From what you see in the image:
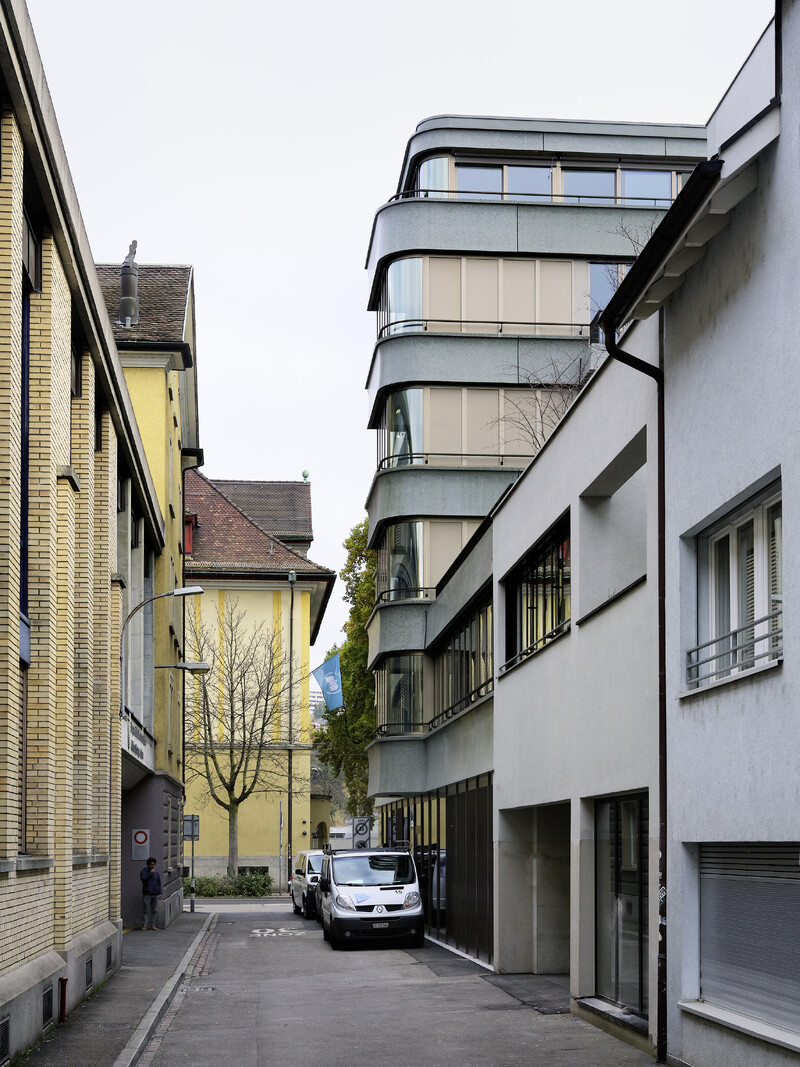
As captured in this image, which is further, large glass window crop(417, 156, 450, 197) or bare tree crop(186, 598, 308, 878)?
bare tree crop(186, 598, 308, 878)

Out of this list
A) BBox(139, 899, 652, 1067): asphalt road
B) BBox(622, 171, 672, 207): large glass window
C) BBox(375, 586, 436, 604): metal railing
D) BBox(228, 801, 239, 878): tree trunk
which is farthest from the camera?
BBox(228, 801, 239, 878): tree trunk

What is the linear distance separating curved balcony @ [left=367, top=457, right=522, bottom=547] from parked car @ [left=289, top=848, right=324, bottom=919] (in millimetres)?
11038

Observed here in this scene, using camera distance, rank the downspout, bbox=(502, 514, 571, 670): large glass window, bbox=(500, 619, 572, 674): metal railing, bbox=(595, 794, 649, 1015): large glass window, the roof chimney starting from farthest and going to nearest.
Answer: the roof chimney → bbox=(502, 514, 571, 670): large glass window → bbox=(500, 619, 572, 674): metal railing → bbox=(595, 794, 649, 1015): large glass window → the downspout

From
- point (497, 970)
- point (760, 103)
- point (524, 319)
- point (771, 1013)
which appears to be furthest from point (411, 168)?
point (771, 1013)

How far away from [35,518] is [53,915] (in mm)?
4574

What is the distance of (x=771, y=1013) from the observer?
10.4 meters

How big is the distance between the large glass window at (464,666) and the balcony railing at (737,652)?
37.9 ft

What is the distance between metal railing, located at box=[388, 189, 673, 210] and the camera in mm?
36766

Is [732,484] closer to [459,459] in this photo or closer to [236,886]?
[459,459]

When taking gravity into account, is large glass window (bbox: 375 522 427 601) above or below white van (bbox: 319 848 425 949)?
above

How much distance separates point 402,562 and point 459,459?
9.30 ft

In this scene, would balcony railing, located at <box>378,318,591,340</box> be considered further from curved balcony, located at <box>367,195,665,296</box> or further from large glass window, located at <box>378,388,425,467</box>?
curved balcony, located at <box>367,195,665,296</box>

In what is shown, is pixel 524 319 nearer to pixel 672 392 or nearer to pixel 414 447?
pixel 414 447

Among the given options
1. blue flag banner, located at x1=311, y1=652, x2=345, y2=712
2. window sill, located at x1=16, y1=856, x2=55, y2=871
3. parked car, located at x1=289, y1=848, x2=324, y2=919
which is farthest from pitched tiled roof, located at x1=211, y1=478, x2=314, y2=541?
window sill, located at x1=16, y1=856, x2=55, y2=871
